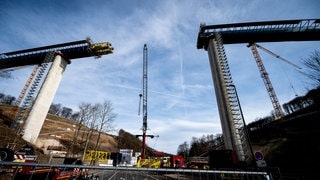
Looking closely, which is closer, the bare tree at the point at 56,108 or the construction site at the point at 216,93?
the construction site at the point at 216,93

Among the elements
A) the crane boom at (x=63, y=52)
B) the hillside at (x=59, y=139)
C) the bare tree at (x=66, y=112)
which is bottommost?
the hillside at (x=59, y=139)

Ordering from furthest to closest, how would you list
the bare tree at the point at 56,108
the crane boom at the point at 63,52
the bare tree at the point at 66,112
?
1. the bare tree at the point at 66,112
2. the bare tree at the point at 56,108
3. the crane boom at the point at 63,52

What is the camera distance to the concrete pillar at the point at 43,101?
30.2 m

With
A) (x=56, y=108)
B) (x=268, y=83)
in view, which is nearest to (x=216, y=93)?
(x=268, y=83)

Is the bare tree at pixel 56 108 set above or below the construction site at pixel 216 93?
above

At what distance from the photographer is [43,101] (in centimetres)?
3312

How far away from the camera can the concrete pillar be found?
3016cm

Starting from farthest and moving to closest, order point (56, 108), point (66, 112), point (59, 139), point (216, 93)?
point (66, 112) < point (56, 108) < point (59, 139) < point (216, 93)

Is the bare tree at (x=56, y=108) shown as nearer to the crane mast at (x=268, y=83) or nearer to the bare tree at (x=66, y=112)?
the bare tree at (x=66, y=112)

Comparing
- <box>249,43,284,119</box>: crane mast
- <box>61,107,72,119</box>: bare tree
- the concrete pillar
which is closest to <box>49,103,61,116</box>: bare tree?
<box>61,107,72,119</box>: bare tree

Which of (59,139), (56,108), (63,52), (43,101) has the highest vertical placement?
(56,108)

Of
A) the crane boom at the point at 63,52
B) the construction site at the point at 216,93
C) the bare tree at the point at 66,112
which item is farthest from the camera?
the bare tree at the point at 66,112

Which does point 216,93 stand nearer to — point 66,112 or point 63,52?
point 63,52

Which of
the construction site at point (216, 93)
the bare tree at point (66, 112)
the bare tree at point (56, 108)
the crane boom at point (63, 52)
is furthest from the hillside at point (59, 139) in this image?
the bare tree at point (66, 112)
